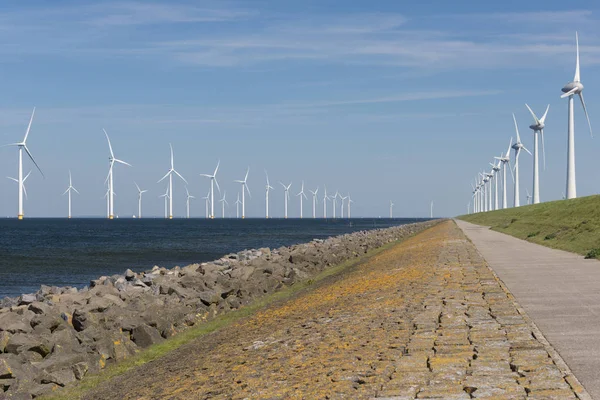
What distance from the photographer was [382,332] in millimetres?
9461

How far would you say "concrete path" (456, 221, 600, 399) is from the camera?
7.38 metres

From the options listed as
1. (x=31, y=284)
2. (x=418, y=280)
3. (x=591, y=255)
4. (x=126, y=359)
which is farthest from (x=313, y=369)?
(x=31, y=284)

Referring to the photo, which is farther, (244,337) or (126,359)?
(126,359)

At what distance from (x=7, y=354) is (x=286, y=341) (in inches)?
171

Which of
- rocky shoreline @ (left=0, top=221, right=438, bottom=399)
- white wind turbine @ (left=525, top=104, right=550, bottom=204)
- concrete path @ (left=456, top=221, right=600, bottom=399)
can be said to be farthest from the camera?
white wind turbine @ (left=525, top=104, right=550, bottom=204)

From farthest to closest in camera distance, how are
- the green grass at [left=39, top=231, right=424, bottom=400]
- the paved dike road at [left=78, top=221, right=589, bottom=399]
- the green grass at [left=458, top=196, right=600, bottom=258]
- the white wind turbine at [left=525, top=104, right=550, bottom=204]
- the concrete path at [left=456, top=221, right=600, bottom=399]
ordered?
the white wind turbine at [left=525, top=104, right=550, bottom=204]
the green grass at [left=458, top=196, right=600, bottom=258]
the green grass at [left=39, top=231, right=424, bottom=400]
the concrete path at [left=456, top=221, right=600, bottom=399]
the paved dike road at [left=78, top=221, right=589, bottom=399]

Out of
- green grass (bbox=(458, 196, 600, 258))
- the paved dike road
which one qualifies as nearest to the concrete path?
the paved dike road

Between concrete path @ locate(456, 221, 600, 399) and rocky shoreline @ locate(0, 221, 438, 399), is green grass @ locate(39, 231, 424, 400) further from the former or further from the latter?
concrete path @ locate(456, 221, 600, 399)

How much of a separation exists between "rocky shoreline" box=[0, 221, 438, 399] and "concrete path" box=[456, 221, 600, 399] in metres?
6.61

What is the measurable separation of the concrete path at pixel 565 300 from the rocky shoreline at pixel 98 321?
661 cm

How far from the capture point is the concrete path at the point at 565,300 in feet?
24.2

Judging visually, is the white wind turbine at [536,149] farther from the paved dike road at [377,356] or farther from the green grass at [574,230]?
the paved dike road at [377,356]

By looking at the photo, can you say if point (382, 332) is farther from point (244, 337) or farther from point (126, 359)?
point (126, 359)

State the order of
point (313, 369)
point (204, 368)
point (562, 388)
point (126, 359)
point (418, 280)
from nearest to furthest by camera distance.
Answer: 1. point (562, 388)
2. point (313, 369)
3. point (204, 368)
4. point (126, 359)
5. point (418, 280)
